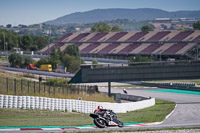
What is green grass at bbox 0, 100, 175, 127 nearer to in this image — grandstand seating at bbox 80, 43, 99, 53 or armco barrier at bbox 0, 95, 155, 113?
armco barrier at bbox 0, 95, 155, 113

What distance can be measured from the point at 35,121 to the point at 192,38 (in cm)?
10592

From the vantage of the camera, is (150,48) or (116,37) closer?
(150,48)

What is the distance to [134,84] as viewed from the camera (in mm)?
81375

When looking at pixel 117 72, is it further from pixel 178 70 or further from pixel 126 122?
pixel 126 122

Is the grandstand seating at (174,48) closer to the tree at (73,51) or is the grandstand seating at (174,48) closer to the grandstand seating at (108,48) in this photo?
the grandstand seating at (108,48)

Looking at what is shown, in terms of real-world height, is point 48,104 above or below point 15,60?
above

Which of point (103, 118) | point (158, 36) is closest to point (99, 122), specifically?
point (103, 118)

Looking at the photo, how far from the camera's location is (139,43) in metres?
136

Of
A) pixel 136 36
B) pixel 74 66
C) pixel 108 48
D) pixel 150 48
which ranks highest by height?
pixel 136 36

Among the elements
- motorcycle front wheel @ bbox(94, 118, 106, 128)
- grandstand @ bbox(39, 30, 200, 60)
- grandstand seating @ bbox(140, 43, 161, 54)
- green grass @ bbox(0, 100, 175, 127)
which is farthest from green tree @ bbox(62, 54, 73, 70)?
motorcycle front wheel @ bbox(94, 118, 106, 128)

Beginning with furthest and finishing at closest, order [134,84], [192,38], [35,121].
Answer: [192,38]
[134,84]
[35,121]

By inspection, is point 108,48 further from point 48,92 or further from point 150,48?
point 48,92

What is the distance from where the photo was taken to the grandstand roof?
121231 millimetres

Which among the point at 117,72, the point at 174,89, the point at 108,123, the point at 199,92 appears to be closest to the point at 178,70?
the point at 117,72
